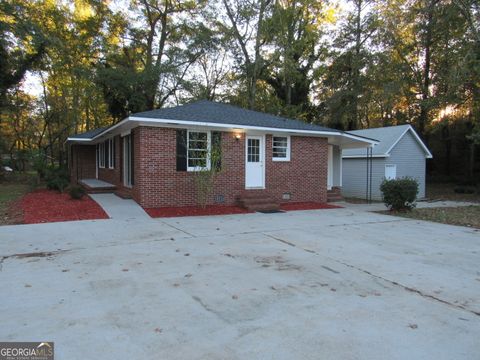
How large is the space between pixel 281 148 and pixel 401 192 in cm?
456

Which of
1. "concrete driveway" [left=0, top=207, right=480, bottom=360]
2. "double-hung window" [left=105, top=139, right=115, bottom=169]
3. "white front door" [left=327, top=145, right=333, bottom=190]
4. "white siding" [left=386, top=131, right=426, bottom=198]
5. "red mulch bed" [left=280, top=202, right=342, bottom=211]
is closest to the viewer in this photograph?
"concrete driveway" [left=0, top=207, right=480, bottom=360]

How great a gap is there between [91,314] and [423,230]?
815cm

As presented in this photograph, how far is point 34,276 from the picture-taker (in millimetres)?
4656

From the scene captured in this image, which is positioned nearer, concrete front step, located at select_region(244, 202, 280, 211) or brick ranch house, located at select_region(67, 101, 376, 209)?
brick ranch house, located at select_region(67, 101, 376, 209)

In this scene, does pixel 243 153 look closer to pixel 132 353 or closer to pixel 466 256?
pixel 466 256

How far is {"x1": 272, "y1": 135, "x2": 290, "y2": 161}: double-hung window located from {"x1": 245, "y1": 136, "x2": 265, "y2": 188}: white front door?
2.06 feet


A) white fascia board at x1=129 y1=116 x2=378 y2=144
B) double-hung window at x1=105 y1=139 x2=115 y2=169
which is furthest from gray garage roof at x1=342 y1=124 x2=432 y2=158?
double-hung window at x1=105 y1=139 x2=115 y2=169

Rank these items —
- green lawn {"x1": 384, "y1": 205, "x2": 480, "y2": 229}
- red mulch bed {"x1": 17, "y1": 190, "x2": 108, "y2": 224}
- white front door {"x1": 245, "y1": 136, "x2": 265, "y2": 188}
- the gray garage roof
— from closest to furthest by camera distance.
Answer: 1. red mulch bed {"x1": 17, "y1": 190, "x2": 108, "y2": 224}
2. green lawn {"x1": 384, "y1": 205, "x2": 480, "y2": 229}
3. white front door {"x1": 245, "y1": 136, "x2": 265, "y2": 188}
4. the gray garage roof

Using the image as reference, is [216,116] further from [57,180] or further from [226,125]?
[57,180]

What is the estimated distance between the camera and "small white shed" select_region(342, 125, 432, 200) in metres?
17.7

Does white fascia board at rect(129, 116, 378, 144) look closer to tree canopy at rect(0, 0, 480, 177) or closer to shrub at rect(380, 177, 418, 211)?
shrub at rect(380, 177, 418, 211)

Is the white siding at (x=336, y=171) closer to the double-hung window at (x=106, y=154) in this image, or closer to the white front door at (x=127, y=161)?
the white front door at (x=127, y=161)

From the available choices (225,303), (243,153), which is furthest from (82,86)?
(225,303)

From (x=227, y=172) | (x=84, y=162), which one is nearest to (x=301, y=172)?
(x=227, y=172)
